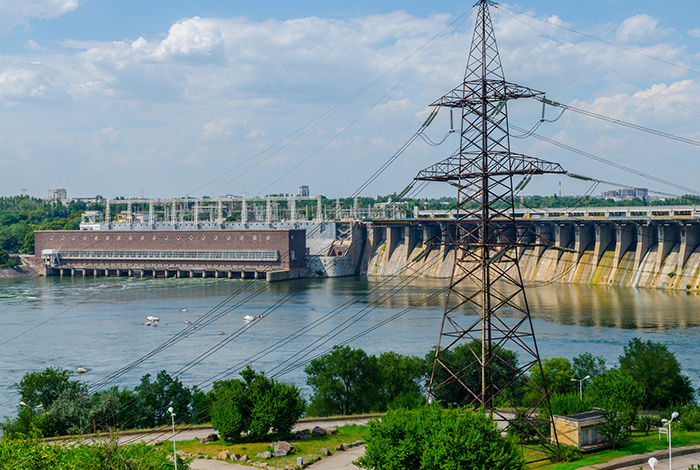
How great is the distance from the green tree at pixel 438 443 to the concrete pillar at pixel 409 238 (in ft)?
176

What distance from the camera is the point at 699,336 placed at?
2992cm

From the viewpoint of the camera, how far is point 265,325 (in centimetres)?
3703

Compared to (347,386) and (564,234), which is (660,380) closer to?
(347,386)

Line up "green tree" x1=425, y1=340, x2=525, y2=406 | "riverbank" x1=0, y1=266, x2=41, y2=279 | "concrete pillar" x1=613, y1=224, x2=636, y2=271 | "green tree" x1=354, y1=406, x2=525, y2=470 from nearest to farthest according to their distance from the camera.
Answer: "green tree" x1=354, y1=406, x2=525, y2=470 → "green tree" x1=425, y1=340, x2=525, y2=406 → "concrete pillar" x1=613, y1=224, x2=636, y2=271 → "riverbank" x1=0, y1=266, x2=41, y2=279

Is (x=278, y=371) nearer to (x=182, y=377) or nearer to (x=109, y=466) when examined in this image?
(x=182, y=377)

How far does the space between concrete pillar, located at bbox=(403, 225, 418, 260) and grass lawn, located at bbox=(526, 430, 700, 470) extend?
49.6 meters

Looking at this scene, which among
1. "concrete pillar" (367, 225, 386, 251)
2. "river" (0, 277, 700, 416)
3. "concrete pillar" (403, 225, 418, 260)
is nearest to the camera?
"river" (0, 277, 700, 416)

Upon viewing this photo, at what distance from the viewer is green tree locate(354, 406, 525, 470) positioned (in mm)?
10516

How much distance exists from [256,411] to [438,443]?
22.7ft

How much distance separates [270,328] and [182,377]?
1066cm

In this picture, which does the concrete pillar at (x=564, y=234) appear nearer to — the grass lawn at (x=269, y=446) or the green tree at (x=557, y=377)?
the green tree at (x=557, y=377)

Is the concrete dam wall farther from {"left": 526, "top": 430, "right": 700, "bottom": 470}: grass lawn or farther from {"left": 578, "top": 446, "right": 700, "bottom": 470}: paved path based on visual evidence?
{"left": 578, "top": 446, "right": 700, "bottom": 470}: paved path

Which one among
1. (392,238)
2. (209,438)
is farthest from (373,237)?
(209,438)

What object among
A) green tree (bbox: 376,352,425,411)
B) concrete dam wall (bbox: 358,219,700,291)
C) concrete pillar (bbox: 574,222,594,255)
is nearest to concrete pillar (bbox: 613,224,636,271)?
concrete dam wall (bbox: 358,219,700,291)
